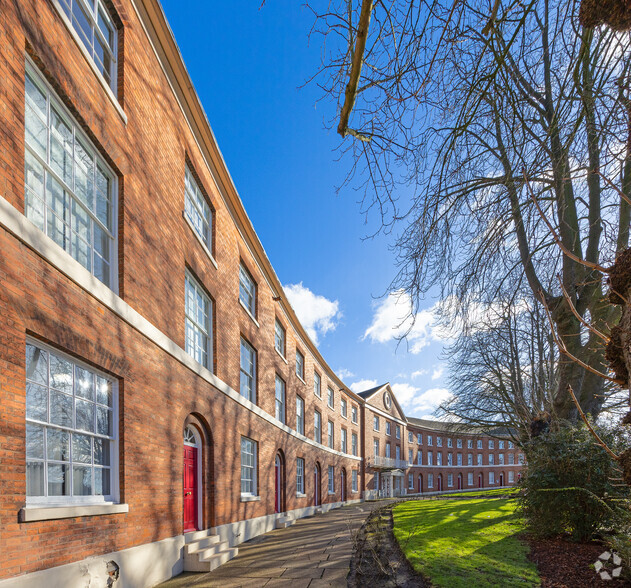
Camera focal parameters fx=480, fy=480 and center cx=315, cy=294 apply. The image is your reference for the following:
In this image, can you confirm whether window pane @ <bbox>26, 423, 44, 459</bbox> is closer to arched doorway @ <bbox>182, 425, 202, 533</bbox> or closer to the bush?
arched doorway @ <bbox>182, 425, 202, 533</bbox>

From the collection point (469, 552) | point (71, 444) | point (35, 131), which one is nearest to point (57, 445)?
point (71, 444)

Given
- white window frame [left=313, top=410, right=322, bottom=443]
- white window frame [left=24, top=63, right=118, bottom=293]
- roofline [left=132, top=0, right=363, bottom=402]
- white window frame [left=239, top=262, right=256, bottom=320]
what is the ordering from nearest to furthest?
white window frame [left=24, top=63, right=118, bottom=293] < roofline [left=132, top=0, right=363, bottom=402] < white window frame [left=239, top=262, right=256, bottom=320] < white window frame [left=313, top=410, right=322, bottom=443]

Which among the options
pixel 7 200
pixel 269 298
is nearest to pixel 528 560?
pixel 7 200

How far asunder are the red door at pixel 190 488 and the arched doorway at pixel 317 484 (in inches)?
624

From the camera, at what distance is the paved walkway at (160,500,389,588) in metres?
8.08

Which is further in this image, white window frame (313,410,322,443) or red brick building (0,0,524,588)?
white window frame (313,410,322,443)

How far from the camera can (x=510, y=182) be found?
6.42m

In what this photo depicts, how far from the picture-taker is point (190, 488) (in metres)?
10.5

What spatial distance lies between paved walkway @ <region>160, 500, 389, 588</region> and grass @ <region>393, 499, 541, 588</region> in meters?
1.41

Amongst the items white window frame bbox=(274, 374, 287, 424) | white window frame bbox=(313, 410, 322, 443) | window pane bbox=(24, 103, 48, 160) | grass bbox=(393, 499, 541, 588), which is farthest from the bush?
white window frame bbox=(313, 410, 322, 443)

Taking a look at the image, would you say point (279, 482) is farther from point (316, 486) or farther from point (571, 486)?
point (571, 486)

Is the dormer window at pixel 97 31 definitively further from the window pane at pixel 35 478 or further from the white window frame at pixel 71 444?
the window pane at pixel 35 478

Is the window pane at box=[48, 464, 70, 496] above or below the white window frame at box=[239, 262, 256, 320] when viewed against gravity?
below

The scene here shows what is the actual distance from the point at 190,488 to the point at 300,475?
1305cm
